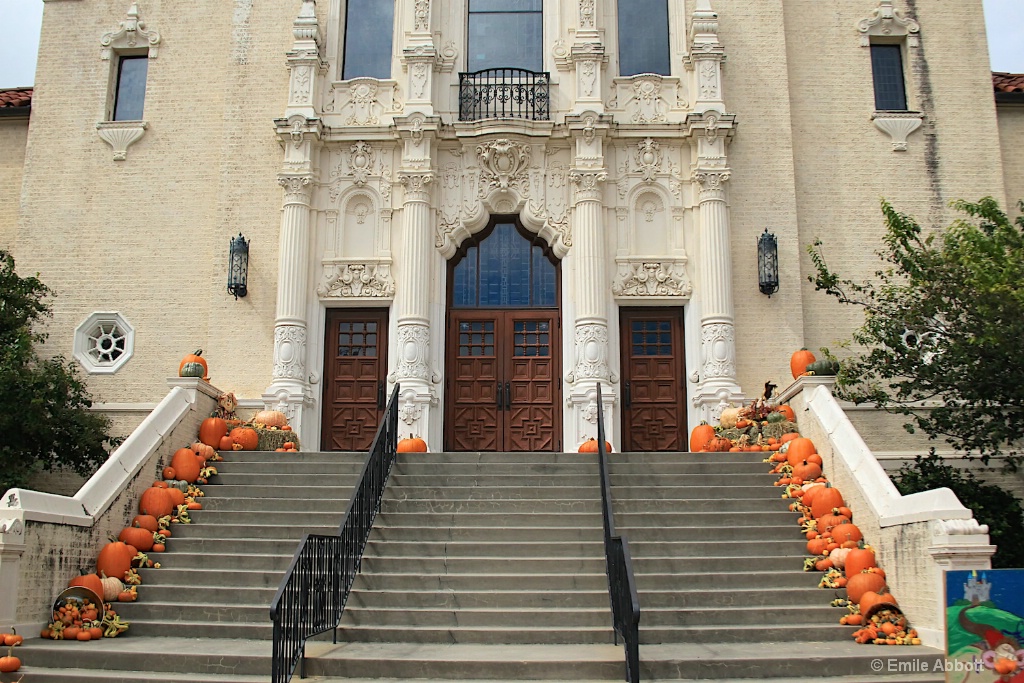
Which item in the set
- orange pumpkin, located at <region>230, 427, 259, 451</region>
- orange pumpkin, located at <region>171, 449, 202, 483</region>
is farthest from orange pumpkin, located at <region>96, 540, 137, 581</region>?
orange pumpkin, located at <region>230, 427, 259, 451</region>

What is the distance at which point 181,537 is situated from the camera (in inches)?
442

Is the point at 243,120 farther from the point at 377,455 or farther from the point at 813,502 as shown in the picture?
the point at 813,502

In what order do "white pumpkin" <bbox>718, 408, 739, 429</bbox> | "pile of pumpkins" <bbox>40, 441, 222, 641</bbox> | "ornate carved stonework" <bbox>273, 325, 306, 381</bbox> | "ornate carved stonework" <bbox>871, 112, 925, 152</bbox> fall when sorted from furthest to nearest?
1. "ornate carved stonework" <bbox>871, 112, 925, 152</bbox>
2. "ornate carved stonework" <bbox>273, 325, 306, 381</bbox>
3. "white pumpkin" <bbox>718, 408, 739, 429</bbox>
4. "pile of pumpkins" <bbox>40, 441, 222, 641</bbox>

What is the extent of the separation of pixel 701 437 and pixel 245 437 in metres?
6.83

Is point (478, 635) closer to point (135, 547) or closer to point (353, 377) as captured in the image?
point (135, 547)

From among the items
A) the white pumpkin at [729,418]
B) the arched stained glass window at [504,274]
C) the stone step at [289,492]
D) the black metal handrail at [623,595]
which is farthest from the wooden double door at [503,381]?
the black metal handrail at [623,595]

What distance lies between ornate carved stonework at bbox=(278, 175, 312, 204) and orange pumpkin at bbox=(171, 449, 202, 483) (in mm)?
5534

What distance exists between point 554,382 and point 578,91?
5135 mm

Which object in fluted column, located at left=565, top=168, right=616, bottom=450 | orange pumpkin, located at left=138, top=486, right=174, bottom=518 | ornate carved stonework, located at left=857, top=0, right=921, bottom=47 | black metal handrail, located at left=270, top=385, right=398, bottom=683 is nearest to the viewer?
black metal handrail, located at left=270, top=385, right=398, bottom=683

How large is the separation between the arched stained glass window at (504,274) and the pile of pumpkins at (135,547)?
5486 millimetres

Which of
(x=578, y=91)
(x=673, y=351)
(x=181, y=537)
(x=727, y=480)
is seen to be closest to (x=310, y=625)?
(x=181, y=537)

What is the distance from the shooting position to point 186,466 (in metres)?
12.5

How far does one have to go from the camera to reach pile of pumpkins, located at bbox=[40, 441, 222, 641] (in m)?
9.52

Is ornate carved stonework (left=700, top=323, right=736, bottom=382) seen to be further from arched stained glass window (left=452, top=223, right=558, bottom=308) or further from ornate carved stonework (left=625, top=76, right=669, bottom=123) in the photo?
ornate carved stonework (left=625, top=76, right=669, bottom=123)
